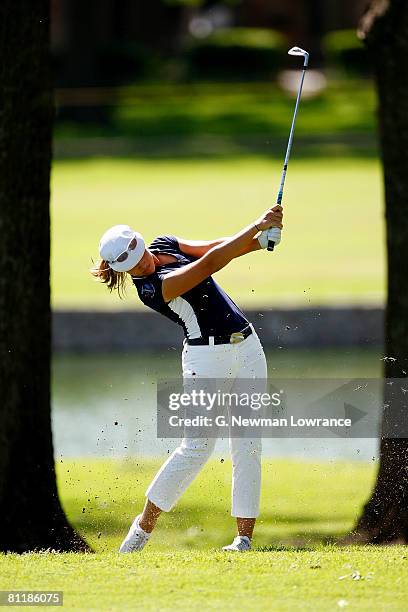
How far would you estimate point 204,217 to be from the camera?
68.0 ft

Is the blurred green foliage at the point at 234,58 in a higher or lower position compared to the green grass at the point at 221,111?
higher

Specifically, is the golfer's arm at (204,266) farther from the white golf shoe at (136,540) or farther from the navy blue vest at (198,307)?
the white golf shoe at (136,540)

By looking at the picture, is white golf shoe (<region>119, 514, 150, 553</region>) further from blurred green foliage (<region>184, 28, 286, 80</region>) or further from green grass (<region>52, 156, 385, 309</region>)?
blurred green foliage (<region>184, 28, 286, 80</region>)

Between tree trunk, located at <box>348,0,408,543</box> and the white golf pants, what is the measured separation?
37.0 inches

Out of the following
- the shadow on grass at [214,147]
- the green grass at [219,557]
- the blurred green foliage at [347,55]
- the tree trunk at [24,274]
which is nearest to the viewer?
the green grass at [219,557]

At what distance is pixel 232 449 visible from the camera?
6.05 metres

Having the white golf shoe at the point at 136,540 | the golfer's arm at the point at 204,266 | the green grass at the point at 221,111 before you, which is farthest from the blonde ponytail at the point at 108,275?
the green grass at the point at 221,111

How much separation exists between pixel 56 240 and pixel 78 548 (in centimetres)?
1219

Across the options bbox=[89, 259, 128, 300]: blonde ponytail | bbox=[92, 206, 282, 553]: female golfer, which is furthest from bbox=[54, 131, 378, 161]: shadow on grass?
bbox=[92, 206, 282, 553]: female golfer

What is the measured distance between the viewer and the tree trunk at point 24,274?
664 centimetres

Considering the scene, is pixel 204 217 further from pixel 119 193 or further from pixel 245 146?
pixel 245 146

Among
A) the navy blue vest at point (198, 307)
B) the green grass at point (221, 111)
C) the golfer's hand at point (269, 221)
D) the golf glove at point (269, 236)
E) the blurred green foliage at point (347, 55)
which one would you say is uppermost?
the golfer's hand at point (269, 221)

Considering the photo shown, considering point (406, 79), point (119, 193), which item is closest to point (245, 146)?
point (119, 193)

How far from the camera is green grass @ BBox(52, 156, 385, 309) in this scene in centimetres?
1517
